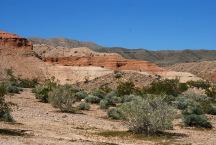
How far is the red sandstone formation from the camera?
87.1 m

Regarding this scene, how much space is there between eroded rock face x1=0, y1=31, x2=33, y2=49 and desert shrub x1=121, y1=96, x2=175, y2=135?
62294mm

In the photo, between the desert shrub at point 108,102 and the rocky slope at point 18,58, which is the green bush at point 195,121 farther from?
the rocky slope at point 18,58

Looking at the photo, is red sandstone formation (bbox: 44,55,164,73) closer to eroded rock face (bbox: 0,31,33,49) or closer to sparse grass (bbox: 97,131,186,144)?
eroded rock face (bbox: 0,31,33,49)

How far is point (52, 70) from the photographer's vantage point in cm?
7738

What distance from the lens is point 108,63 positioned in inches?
3533

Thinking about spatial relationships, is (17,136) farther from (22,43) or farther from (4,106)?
(22,43)

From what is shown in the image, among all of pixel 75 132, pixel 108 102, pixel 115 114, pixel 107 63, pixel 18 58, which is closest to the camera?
pixel 75 132

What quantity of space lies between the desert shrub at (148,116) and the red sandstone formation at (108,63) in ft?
215

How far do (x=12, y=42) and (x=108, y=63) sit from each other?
17.7 metres

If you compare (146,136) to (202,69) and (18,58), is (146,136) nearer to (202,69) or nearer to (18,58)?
(18,58)

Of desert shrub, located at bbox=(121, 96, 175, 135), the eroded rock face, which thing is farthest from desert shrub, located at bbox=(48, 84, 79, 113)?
the eroded rock face

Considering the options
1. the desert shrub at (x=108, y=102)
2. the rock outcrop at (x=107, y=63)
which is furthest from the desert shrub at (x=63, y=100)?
the rock outcrop at (x=107, y=63)

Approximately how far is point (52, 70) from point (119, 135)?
5861cm

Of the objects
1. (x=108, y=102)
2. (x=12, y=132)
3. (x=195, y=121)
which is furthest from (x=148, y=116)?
(x=108, y=102)
